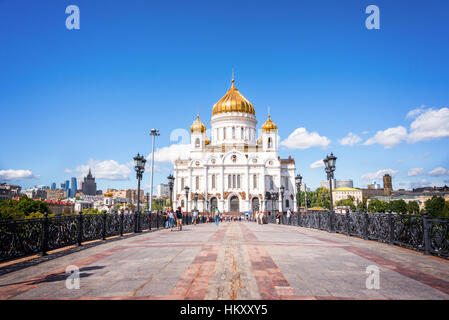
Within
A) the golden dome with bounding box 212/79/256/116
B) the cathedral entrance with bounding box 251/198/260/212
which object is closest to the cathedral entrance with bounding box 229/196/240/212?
the cathedral entrance with bounding box 251/198/260/212

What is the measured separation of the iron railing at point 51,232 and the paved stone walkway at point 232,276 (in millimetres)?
858

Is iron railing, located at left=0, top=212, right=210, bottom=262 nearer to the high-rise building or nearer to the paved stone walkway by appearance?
the paved stone walkway

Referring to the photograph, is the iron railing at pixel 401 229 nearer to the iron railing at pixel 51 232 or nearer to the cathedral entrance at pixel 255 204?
the iron railing at pixel 51 232

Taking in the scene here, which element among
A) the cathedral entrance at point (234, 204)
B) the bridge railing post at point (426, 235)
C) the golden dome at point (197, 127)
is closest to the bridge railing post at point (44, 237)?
the bridge railing post at point (426, 235)

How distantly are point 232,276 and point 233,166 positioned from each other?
5198 cm

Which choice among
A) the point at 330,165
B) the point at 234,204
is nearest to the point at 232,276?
the point at 330,165

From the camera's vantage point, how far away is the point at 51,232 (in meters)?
8.95

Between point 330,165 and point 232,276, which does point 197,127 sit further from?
point 232,276

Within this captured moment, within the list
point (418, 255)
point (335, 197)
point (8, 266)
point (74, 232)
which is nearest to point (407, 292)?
point (418, 255)

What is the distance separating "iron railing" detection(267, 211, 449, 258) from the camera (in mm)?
7973

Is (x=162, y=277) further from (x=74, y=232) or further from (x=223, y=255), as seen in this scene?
(x=74, y=232)

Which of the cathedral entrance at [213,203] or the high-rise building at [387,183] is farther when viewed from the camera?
the high-rise building at [387,183]

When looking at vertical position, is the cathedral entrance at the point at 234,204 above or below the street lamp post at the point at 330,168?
below

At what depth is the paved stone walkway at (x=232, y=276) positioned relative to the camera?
14.3 feet
